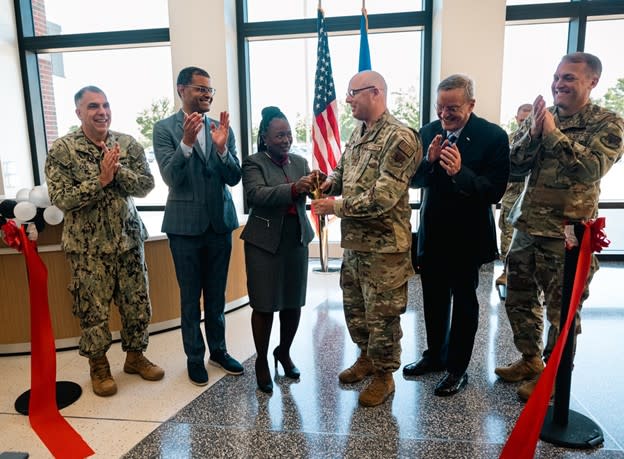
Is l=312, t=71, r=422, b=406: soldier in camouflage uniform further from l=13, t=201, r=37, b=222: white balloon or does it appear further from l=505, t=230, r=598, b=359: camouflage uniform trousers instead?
l=13, t=201, r=37, b=222: white balloon

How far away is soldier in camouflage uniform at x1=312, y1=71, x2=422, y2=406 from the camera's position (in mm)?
1894

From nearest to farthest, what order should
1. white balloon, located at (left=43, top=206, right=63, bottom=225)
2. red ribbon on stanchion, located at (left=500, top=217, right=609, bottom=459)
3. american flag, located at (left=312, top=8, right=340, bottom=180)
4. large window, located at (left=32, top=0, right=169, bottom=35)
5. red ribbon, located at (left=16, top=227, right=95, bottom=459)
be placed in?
red ribbon on stanchion, located at (left=500, top=217, right=609, bottom=459), red ribbon, located at (left=16, top=227, right=95, bottom=459), white balloon, located at (left=43, top=206, right=63, bottom=225), american flag, located at (left=312, top=8, right=340, bottom=180), large window, located at (left=32, top=0, right=169, bottom=35)

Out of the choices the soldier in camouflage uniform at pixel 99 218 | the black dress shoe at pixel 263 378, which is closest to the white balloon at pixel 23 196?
the soldier in camouflage uniform at pixel 99 218

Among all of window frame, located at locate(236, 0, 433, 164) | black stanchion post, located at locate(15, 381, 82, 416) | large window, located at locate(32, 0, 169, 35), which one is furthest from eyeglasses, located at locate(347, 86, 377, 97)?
large window, located at locate(32, 0, 169, 35)

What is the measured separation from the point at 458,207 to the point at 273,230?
916mm

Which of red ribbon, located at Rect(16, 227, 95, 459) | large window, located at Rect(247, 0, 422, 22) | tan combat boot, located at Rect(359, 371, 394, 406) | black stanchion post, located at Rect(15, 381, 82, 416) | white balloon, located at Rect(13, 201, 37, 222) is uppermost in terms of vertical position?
large window, located at Rect(247, 0, 422, 22)

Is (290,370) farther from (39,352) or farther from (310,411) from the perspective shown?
(39,352)

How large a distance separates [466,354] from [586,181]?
101 centimetres

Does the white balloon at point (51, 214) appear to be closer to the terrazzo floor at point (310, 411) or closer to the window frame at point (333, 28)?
the terrazzo floor at point (310, 411)

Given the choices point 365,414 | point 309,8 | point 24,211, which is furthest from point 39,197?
point 309,8

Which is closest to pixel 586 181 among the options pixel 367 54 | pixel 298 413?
pixel 298 413

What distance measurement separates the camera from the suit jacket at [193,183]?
2213mm

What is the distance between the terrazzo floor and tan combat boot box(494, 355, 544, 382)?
0.16ft

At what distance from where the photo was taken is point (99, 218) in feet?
7.34
